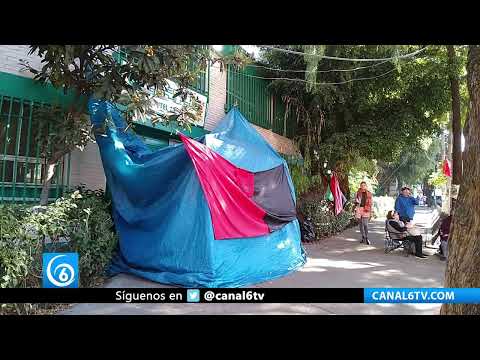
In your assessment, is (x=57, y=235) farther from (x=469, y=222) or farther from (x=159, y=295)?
(x=469, y=222)

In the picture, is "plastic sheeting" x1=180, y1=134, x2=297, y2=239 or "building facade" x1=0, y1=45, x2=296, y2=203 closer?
"building facade" x1=0, y1=45, x2=296, y2=203

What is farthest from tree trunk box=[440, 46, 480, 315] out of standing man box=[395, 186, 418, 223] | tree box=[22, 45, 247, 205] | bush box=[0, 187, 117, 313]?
standing man box=[395, 186, 418, 223]

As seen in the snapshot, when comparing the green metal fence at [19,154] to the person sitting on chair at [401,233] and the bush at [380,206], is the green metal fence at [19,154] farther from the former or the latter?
the bush at [380,206]

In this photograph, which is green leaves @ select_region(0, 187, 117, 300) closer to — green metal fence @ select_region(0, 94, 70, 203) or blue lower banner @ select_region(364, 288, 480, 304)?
green metal fence @ select_region(0, 94, 70, 203)

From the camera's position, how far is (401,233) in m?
9.83

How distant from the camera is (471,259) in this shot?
3.40m

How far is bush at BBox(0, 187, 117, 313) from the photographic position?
4.24 meters

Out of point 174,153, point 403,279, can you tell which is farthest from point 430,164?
point 174,153

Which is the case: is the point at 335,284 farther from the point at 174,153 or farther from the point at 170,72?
the point at 170,72

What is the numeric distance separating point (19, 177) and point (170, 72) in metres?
2.82

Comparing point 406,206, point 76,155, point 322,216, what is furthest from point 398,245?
point 76,155

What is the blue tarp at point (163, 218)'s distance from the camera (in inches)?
235

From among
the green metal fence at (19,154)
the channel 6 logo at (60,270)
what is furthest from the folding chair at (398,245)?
the green metal fence at (19,154)

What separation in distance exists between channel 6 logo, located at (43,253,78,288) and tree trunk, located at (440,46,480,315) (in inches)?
154
